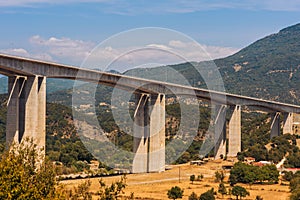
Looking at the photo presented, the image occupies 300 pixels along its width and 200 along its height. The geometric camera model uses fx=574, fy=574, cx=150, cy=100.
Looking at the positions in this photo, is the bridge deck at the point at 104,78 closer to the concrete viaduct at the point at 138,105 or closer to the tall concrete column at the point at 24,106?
the concrete viaduct at the point at 138,105

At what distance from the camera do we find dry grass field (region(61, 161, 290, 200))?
51.7 metres

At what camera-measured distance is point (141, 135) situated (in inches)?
2869

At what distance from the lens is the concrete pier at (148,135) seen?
72750 millimetres

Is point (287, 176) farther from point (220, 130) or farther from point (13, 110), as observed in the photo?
point (13, 110)

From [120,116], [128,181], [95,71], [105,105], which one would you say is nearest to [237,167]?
[128,181]

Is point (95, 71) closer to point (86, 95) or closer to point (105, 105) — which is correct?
point (105, 105)

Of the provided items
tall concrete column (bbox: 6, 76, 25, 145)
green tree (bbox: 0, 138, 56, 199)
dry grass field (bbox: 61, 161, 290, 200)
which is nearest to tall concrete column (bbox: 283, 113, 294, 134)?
dry grass field (bbox: 61, 161, 290, 200)

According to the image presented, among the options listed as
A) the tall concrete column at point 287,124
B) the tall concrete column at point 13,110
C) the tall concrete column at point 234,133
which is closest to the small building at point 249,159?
the tall concrete column at point 234,133

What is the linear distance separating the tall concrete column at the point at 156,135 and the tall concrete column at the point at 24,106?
20.3 meters

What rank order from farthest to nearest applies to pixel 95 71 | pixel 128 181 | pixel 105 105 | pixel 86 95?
pixel 86 95
pixel 105 105
pixel 95 71
pixel 128 181

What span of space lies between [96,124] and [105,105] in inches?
1396

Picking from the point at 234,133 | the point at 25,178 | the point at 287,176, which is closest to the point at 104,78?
the point at 287,176

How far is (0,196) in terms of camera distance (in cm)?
1966

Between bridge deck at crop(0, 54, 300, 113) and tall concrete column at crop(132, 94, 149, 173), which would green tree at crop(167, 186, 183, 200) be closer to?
bridge deck at crop(0, 54, 300, 113)
